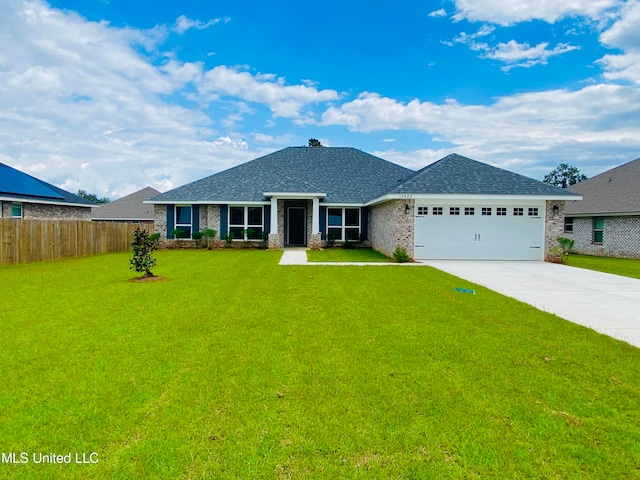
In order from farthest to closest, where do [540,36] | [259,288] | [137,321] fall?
[540,36]
[259,288]
[137,321]

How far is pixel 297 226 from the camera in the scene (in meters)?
24.0

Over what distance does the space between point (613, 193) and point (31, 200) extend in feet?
108

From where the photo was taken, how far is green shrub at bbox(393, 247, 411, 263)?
15727 mm

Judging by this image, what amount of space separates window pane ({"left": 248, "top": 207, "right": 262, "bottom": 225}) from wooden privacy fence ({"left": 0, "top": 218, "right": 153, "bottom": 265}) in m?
7.03

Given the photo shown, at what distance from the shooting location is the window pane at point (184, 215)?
22391 mm

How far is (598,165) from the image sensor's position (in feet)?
120

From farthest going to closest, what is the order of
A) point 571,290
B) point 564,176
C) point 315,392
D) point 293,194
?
point 564,176
point 293,194
point 571,290
point 315,392

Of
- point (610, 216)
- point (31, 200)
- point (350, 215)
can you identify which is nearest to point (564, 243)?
point (610, 216)

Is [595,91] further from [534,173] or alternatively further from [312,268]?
[534,173]

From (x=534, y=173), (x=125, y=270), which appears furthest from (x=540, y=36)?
(x=534, y=173)

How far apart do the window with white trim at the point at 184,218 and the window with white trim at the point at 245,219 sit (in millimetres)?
2421

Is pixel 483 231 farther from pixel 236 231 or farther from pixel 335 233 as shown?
pixel 236 231

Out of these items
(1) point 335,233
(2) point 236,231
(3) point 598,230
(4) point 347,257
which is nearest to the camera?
(4) point 347,257

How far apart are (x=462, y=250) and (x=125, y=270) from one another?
1334 centimetres
